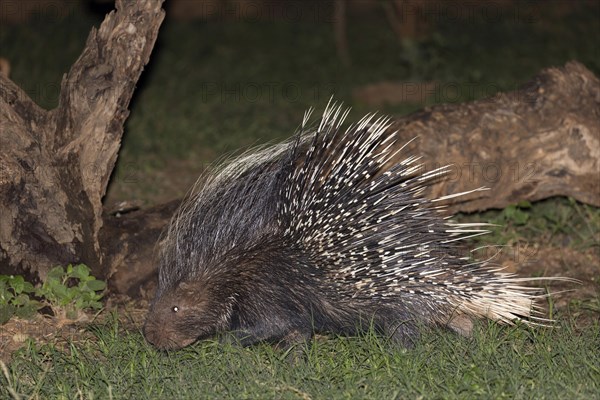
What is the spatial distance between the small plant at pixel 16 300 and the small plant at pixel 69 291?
58 mm

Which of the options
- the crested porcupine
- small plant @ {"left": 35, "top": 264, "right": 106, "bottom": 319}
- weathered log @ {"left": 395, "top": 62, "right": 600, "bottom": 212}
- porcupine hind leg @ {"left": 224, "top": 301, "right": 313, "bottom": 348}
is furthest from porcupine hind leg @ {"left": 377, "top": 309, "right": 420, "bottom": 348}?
small plant @ {"left": 35, "top": 264, "right": 106, "bottom": 319}

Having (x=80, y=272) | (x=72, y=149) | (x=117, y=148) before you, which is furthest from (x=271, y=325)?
(x=72, y=149)

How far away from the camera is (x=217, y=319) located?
12.7 ft

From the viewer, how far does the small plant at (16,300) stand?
13.3ft

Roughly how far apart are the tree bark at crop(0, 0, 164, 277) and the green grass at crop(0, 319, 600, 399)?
1.87ft

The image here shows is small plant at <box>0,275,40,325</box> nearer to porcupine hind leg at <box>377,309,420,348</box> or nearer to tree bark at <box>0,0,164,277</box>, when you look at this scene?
tree bark at <box>0,0,164,277</box>

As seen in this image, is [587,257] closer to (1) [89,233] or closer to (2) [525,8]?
(1) [89,233]

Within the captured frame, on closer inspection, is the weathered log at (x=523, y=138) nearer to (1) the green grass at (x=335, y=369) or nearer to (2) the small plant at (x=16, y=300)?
(1) the green grass at (x=335, y=369)

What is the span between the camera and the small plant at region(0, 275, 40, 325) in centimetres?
404

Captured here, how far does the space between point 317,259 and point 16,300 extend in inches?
57.7

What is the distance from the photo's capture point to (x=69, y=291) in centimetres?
412

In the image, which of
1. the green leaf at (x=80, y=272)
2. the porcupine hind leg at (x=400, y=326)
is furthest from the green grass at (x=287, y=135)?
the green leaf at (x=80, y=272)

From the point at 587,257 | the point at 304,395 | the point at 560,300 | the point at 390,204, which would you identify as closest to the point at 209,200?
the point at 390,204

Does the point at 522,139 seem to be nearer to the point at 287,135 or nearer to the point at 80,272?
the point at 80,272
